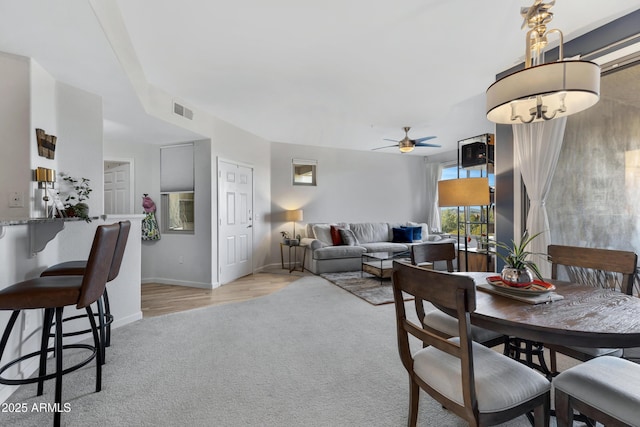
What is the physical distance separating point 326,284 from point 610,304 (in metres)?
3.64

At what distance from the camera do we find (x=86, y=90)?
2854 millimetres

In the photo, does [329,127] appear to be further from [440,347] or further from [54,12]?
[440,347]

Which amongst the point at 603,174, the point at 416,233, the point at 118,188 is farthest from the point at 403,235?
the point at 118,188

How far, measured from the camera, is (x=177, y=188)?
183 inches

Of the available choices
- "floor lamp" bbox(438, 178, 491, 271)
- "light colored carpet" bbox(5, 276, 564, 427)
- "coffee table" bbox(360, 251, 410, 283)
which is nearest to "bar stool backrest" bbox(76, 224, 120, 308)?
"light colored carpet" bbox(5, 276, 564, 427)

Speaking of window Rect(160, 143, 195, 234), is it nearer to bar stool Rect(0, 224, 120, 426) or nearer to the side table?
the side table

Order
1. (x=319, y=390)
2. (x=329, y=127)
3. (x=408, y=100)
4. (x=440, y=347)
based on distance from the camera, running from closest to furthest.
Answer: (x=440, y=347) < (x=319, y=390) < (x=408, y=100) < (x=329, y=127)

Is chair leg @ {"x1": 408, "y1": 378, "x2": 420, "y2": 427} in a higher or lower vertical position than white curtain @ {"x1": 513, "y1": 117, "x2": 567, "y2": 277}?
lower

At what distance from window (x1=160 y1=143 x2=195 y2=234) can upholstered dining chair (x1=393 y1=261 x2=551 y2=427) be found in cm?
416

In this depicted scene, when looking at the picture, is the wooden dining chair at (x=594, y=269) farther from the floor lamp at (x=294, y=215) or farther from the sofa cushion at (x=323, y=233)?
the floor lamp at (x=294, y=215)

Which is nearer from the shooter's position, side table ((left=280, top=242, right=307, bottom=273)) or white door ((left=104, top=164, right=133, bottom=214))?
white door ((left=104, top=164, right=133, bottom=214))

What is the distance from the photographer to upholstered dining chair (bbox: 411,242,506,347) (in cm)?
173

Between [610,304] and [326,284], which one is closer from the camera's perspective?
[610,304]

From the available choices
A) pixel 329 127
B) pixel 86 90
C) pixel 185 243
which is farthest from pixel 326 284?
pixel 86 90
